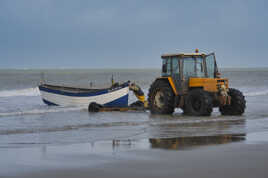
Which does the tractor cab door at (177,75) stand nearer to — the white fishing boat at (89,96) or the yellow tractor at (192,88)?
the yellow tractor at (192,88)

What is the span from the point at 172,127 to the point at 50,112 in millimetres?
7472

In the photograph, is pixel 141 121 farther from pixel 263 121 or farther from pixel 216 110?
pixel 216 110

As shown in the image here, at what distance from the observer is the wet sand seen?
690 cm

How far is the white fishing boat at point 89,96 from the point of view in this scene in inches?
891

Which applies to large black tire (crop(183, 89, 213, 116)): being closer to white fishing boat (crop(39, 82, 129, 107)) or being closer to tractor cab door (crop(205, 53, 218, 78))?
tractor cab door (crop(205, 53, 218, 78))

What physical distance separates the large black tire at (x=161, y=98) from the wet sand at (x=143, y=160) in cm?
716

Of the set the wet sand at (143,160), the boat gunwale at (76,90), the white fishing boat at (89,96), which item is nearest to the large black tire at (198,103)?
the white fishing boat at (89,96)

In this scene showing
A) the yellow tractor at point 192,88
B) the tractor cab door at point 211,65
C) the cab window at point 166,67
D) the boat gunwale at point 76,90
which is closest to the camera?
the yellow tractor at point 192,88

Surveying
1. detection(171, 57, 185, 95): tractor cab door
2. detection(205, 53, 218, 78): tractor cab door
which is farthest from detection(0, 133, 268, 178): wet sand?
detection(205, 53, 218, 78): tractor cab door

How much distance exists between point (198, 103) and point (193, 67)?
139 centimetres

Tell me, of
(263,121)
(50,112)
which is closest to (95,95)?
(50,112)

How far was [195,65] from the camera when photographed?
663 inches

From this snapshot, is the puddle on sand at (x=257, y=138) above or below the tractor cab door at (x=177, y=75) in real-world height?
below

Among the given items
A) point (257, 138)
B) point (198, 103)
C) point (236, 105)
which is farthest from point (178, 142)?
point (236, 105)
